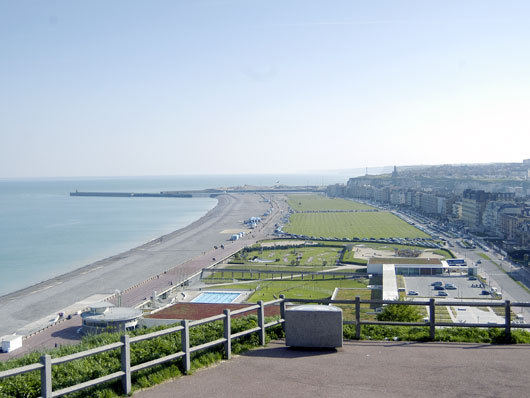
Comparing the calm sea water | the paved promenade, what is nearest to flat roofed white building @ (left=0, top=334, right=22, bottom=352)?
the calm sea water

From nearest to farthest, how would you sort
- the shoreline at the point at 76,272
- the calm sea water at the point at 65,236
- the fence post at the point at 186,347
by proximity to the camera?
1. the fence post at the point at 186,347
2. the shoreline at the point at 76,272
3. the calm sea water at the point at 65,236

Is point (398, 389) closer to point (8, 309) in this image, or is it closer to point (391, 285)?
point (391, 285)

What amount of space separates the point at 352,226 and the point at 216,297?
53.6 meters

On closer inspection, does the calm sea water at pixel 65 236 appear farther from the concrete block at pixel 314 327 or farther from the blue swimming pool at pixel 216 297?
the concrete block at pixel 314 327

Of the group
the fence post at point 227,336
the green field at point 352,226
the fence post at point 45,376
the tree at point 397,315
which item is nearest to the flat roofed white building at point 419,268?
the green field at point 352,226

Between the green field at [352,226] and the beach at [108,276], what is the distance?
14466 millimetres

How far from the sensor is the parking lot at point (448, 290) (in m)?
38.4

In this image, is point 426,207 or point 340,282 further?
point 426,207

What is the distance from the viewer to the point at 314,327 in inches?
331

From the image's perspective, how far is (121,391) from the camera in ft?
21.4

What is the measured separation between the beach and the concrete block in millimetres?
27361

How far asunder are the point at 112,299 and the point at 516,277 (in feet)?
107

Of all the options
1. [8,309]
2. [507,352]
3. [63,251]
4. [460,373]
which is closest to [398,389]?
[460,373]

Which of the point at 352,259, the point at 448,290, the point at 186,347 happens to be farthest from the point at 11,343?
the point at 352,259
